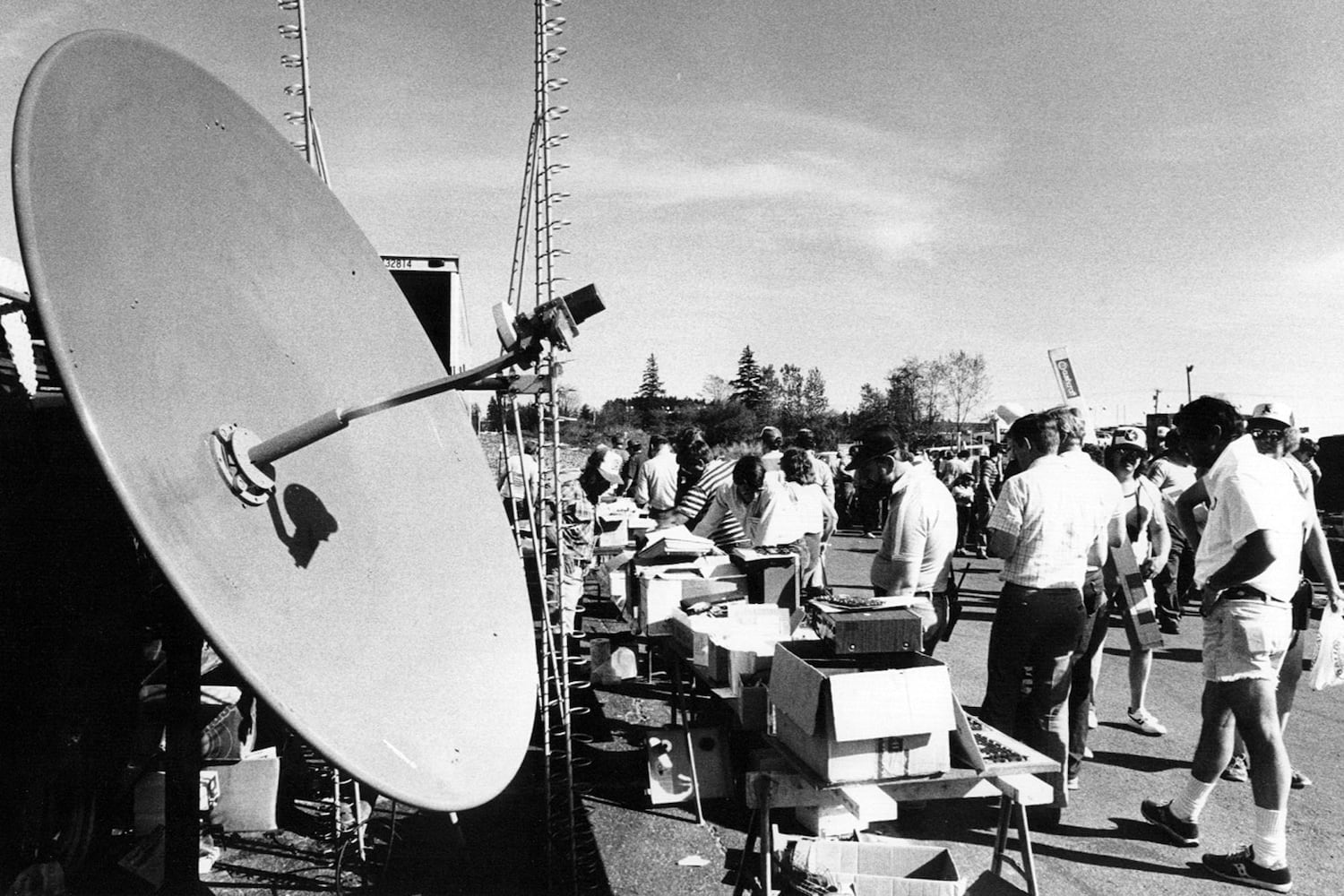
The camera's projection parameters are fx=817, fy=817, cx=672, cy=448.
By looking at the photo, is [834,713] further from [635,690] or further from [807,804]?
[635,690]

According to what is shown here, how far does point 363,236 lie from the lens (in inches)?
104

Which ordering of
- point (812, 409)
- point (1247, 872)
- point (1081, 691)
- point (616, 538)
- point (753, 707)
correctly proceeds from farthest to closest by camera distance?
1. point (812, 409)
2. point (616, 538)
3. point (1081, 691)
4. point (1247, 872)
5. point (753, 707)

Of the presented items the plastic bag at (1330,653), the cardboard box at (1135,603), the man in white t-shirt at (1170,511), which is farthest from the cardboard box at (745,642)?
the man in white t-shirt at (1170,511)

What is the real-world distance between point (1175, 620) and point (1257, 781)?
5395mm

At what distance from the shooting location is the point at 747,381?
106m

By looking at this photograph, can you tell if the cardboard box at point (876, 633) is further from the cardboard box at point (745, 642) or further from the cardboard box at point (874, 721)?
the cardboard box at point (745, 642)

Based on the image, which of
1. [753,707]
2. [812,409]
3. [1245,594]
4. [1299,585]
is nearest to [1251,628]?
[1245,594]

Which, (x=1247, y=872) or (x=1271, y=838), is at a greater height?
(x=1271, y=838)

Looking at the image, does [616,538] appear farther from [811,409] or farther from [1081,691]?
[811,409]

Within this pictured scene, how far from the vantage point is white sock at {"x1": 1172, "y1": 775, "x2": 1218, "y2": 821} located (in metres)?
3.68

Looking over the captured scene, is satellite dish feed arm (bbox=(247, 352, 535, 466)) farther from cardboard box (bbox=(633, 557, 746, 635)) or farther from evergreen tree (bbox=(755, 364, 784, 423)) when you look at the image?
evergreen tree (bbox=(755, 364, 784, 423))

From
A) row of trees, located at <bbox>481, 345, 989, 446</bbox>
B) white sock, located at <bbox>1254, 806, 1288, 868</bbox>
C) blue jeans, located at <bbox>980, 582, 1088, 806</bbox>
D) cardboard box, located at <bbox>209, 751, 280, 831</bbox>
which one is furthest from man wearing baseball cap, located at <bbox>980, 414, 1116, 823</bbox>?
row of trees, located at <bbox>481, 345, 989, 446</bbox>

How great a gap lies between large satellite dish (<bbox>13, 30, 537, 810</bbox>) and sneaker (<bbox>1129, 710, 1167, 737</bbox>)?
14.7 feet

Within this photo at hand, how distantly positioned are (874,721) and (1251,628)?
2066 millimetres
